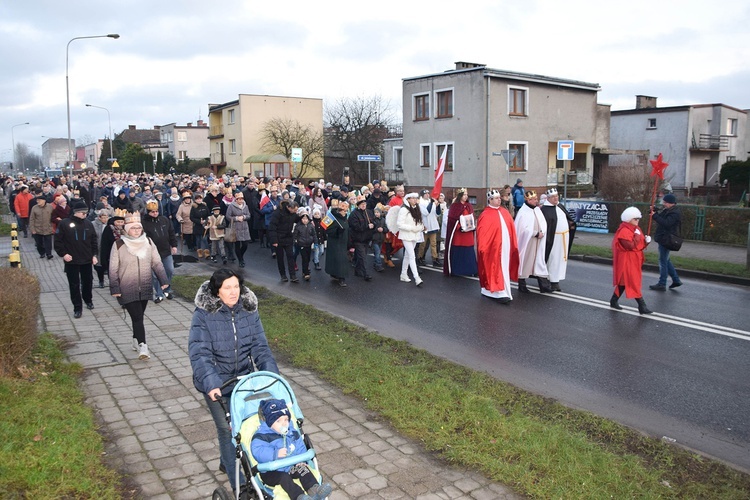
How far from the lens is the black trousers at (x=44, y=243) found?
56.5 feet

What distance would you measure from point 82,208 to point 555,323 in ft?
24.9

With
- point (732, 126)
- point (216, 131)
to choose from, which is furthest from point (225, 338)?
point (216, 131)

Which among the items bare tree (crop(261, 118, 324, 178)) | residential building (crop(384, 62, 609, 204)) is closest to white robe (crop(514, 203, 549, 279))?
residential building (crop(384, 62, 609, 204))

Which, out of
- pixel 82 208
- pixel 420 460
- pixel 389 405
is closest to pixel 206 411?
pixel 389 405

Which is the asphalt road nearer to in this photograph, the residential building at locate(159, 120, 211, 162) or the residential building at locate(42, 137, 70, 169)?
the residential building at locate(159, 120, 211, 162)

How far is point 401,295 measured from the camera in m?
→ 12.0

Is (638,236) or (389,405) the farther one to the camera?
(638,236)

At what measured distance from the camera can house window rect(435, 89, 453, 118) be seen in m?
38.3

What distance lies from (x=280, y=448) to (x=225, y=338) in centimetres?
107

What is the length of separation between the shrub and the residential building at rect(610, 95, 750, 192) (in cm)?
4625

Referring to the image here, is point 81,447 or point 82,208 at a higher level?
point 82,208

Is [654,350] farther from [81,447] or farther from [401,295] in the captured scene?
[81,447]

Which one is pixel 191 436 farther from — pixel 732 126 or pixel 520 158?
pixel 732 126

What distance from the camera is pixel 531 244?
480 inches
